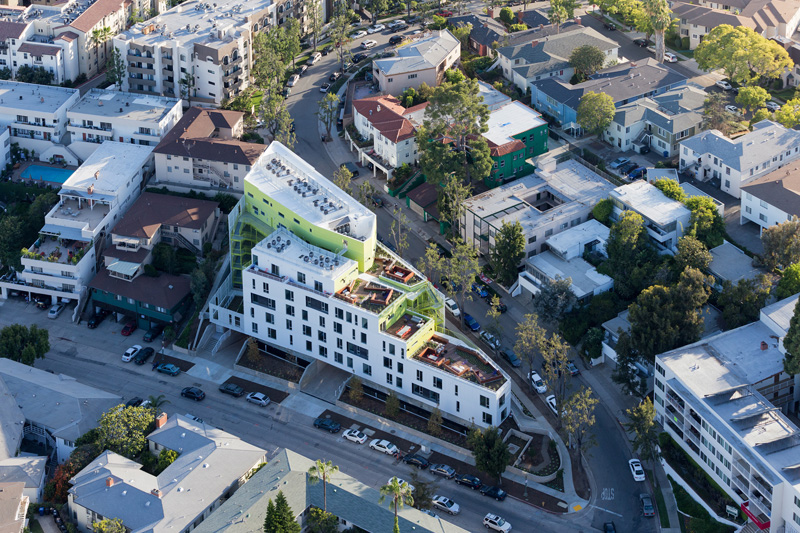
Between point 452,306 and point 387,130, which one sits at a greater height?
point 387,130

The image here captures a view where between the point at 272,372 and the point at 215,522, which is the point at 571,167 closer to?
the point at 272,372

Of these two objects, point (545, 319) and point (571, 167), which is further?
point (571, 167)

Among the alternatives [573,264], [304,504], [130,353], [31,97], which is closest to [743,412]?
[573,264]

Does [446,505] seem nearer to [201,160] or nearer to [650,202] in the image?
[650,202]

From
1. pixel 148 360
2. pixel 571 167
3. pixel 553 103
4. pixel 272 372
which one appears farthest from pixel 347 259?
pixel 553 103

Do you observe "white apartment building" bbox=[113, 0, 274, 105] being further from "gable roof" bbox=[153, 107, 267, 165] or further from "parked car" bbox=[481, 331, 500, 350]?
"parked car" bbox=[481, 331, 500, 350]

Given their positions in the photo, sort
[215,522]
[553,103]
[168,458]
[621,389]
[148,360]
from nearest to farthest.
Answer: [215,522] → [168,458] → [621,389] → [148,360] → [553,103]
